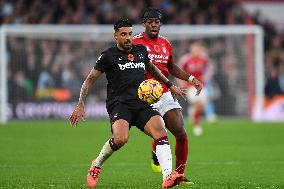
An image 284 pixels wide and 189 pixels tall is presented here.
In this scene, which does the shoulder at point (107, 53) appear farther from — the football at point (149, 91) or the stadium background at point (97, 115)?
the stadium background at point (97, 115)

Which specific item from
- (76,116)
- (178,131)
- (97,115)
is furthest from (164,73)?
(97,115)

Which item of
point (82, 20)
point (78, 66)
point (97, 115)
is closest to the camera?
point (78, 66)

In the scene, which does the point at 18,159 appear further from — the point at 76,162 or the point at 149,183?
the point at 149,183

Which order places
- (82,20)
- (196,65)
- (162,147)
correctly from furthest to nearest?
1. (82,20)
2. (196,65)
3. (162,147)

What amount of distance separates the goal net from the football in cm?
1558

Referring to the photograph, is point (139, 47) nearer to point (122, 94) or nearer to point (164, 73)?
point (122, 94)

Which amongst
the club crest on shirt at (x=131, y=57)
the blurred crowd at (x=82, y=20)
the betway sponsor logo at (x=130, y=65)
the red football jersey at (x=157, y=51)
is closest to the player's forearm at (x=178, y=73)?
the red football jersey at (x=157, y=51)

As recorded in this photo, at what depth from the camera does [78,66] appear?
89.6 ft

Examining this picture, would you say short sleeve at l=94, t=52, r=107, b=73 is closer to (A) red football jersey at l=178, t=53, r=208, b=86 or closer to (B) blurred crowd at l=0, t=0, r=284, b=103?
(A) red football jersey at l=178, t=53, r=208, b=86

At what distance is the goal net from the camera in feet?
88.7

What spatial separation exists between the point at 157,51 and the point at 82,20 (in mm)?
17907

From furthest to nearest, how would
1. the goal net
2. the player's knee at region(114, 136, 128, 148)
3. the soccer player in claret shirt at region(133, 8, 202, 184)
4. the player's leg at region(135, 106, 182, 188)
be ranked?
the goal net → the soccer player in claret shirt at region(133, 8, 202, 184) → the player's knee at region(114, 136, 128, 148) → the player's leg at region(135, 106, 182, 188)

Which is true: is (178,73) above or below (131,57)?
below

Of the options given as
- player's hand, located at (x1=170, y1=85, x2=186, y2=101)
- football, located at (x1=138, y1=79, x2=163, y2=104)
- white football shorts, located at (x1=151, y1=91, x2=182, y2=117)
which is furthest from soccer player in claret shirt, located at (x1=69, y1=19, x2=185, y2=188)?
white football shorts, located at (x1=151, y1=91, x2=182, y2=117)
